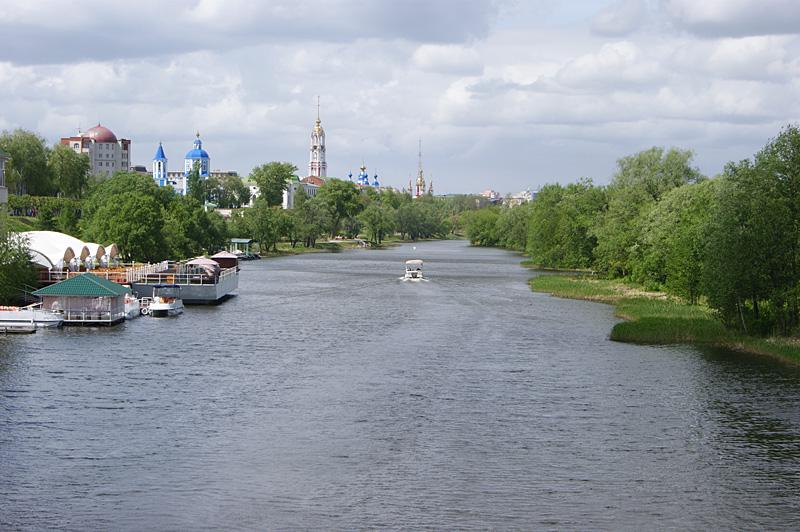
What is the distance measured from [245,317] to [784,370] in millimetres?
34622

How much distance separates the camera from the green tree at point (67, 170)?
147 meters

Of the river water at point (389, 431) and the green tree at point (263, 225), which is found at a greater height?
the green tree at point (263, 225)

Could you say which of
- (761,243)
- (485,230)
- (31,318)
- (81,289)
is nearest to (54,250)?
(81,289)

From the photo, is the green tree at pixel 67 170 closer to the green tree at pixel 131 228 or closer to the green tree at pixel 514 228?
the green tree at pixel 131 228

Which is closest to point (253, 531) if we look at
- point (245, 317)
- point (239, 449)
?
point (239, 449)

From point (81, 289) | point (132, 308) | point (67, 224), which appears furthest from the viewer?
point (67, 224)

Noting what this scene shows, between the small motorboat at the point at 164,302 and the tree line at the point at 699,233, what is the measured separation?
33382 mm

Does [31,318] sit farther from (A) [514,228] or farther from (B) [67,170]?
(A) [514,228]

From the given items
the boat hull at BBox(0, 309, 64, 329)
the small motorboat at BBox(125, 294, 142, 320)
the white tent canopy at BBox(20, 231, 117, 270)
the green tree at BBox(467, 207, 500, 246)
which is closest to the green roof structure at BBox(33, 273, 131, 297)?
the boat hull at BBox(0, 309, 64, 329)

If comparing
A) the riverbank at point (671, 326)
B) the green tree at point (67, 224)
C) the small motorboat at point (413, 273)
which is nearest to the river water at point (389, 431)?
the riverbank at point (671, 326)

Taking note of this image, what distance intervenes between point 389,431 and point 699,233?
1142 inches

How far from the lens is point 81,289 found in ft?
191

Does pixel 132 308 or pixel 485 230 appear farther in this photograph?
pixel 485 230

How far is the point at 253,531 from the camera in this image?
23797 millimetres
